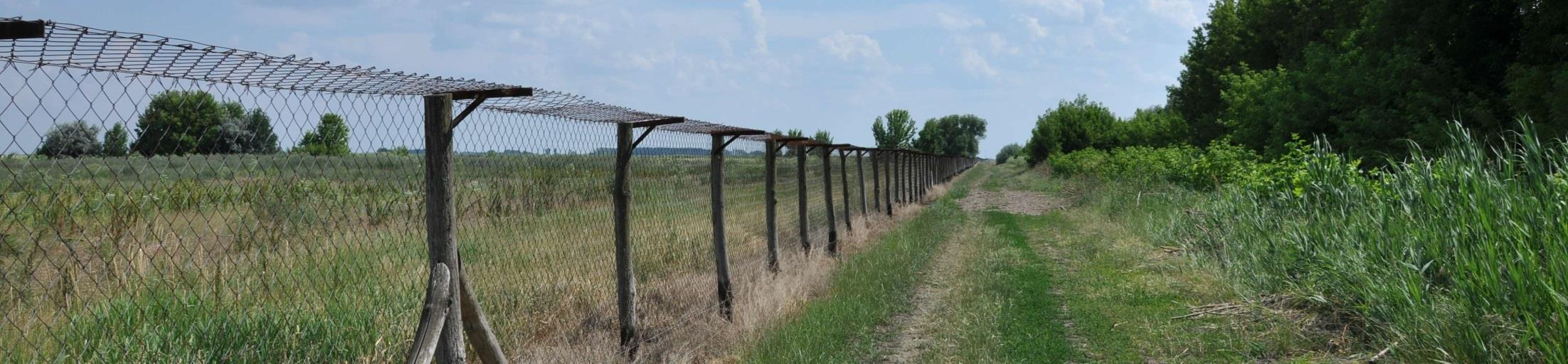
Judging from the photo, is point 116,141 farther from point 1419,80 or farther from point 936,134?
point 936,134

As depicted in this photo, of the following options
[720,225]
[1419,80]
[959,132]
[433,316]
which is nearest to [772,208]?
[720,225]

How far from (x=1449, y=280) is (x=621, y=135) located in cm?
515

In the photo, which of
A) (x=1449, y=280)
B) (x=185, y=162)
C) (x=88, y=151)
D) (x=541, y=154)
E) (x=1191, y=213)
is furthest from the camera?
(x=1191, y=213)

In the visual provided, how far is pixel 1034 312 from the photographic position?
8648mm

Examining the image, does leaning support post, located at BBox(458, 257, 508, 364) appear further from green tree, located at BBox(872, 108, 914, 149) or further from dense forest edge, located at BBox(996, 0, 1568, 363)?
green tree, located at BBox(872, 108, 914, 149)

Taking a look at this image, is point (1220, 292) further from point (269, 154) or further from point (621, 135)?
point (269, 154)

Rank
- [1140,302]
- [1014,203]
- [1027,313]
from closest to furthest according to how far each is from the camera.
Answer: [1027,313], [1140,302], [1014,203]

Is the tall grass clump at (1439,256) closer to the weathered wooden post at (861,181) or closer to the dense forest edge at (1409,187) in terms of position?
the dense forest edge at (1409,187)

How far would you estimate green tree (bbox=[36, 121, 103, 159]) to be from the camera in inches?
102

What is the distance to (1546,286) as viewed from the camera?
15.3ft

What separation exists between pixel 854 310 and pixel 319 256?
4090 millimetres

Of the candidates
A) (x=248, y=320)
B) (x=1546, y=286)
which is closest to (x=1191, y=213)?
(x=1546, y=286)

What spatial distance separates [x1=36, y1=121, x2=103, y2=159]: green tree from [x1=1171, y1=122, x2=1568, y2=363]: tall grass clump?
18.2 feet

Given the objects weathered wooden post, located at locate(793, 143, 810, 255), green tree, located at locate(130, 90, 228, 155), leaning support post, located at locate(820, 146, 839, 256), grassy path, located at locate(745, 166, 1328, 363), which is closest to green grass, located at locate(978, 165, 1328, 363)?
grassy path, located at locate(745, 166, 1328, 363)
